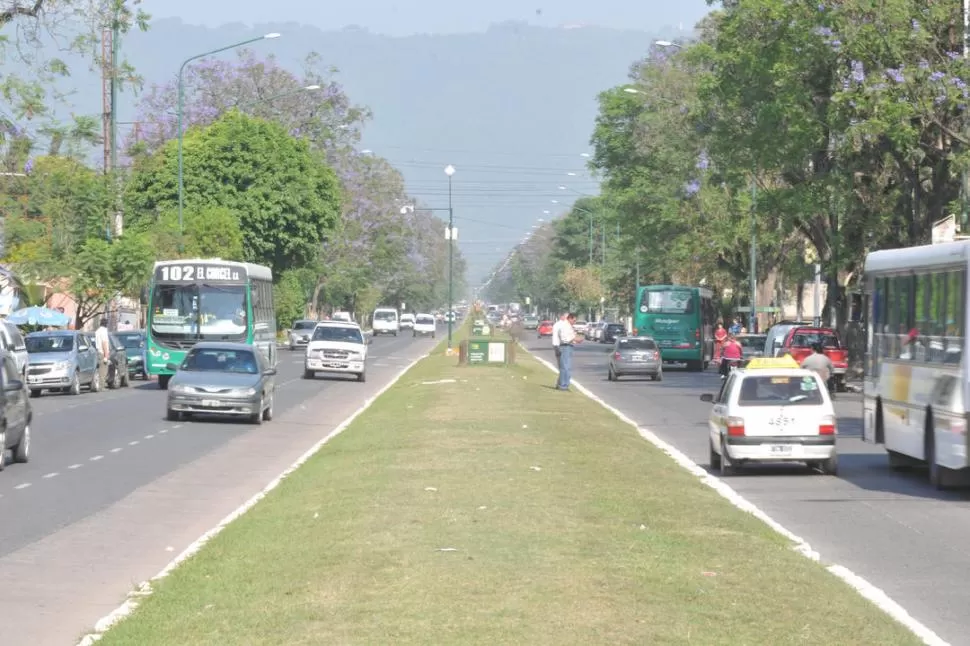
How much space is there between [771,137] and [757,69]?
208 cm

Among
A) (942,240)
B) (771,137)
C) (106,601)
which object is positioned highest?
(771,137)

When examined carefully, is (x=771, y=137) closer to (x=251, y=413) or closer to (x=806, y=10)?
(x=806, y=10)

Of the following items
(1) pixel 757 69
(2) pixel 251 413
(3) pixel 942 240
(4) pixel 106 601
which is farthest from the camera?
(1) pixel 757 69

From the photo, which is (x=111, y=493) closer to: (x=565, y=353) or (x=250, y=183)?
(x=565, y=353)

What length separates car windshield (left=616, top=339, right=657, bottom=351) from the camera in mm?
52594

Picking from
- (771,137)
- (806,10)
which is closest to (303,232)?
(771,137)

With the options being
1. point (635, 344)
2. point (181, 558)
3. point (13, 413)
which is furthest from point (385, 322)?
point (181, 558)

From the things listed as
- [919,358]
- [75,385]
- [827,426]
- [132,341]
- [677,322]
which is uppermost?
[677,322]

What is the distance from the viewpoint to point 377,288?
438ft

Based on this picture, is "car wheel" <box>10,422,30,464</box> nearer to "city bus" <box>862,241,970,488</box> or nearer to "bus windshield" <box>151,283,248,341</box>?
"city bus" <box>862,241,970,488</box>

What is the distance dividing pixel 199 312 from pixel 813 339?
16792 mm

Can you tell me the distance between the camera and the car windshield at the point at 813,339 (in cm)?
4466

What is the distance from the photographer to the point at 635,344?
52.8m

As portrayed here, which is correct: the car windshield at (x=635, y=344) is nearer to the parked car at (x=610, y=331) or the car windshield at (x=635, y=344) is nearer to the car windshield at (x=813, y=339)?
the car windshield at (x=813, y=339)
